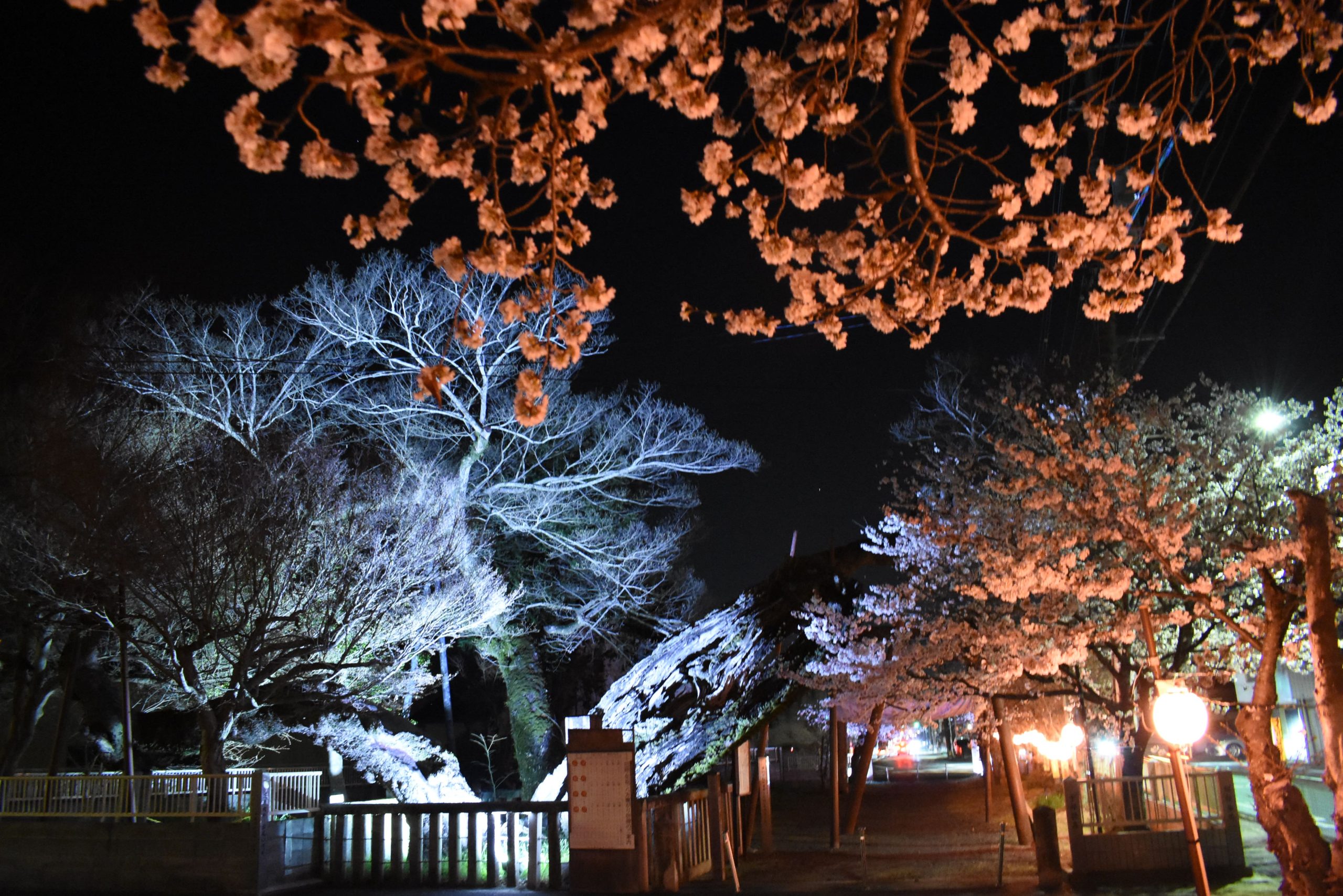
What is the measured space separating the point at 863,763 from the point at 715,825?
5090 mm

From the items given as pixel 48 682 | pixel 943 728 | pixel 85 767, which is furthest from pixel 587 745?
pixel 943 728

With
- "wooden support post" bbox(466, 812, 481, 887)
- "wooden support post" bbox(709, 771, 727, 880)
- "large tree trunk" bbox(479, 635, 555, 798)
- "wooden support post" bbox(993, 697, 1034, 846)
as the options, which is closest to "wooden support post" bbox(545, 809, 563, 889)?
"wooden support post" bbox(466, 812, 481, 887)

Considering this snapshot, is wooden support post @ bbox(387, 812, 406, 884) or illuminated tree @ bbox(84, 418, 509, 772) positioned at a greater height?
illuminated tree @ bbox(84, 418, 509, 772)

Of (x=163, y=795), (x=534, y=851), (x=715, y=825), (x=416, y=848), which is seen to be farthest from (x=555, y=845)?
(x=163, y=795)

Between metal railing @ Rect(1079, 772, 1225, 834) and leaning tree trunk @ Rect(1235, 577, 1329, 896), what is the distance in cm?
275

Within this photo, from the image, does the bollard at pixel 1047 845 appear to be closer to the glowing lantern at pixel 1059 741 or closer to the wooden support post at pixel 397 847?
the glowing lantern at pixel 1059 741

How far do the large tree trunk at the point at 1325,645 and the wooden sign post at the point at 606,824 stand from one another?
7.18 meters

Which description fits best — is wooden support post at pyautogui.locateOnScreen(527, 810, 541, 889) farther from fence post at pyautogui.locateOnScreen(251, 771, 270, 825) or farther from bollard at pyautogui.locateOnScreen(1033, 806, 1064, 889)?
bollard at pyautogui.locateOnScreen(1033, 806, 1064, 889)

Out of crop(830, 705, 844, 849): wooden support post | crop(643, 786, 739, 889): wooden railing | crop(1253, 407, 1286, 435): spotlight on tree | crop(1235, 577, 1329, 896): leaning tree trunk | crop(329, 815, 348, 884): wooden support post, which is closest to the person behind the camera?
crop(1235, 577, 1329, 896): leaning tree trunk

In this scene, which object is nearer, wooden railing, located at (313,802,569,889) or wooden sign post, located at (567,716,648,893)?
wooden sign post, located at (567,716,648,893)

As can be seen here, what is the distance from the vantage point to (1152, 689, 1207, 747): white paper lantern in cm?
795

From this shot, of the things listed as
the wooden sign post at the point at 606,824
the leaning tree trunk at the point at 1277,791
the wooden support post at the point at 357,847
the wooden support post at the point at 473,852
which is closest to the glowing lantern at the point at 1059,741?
the leaning tree trunk at the point at 1277,791

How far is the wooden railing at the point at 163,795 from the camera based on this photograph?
1227 centimetres

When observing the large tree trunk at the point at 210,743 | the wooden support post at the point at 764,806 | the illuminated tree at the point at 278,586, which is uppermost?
the illuminated tree at the point at 278,586
